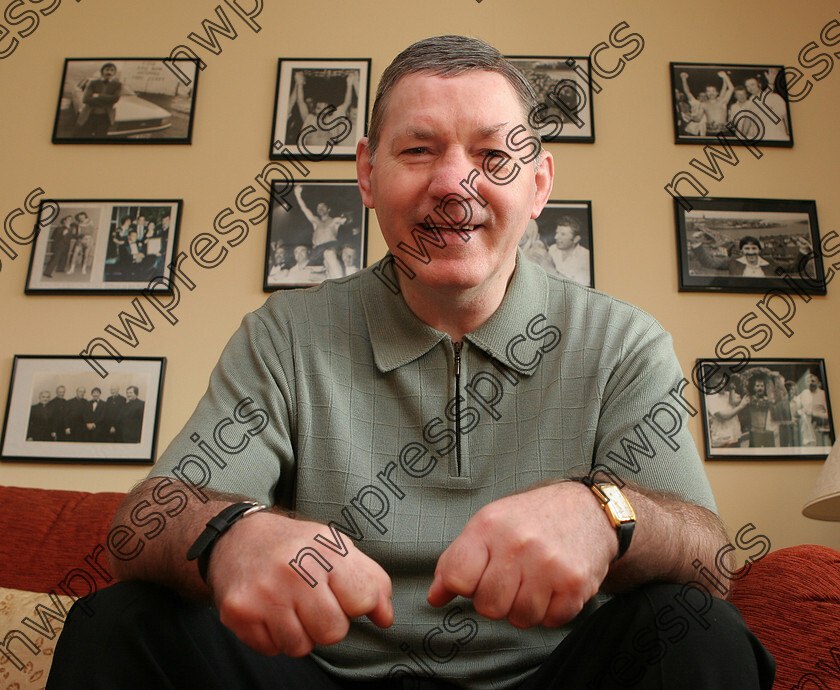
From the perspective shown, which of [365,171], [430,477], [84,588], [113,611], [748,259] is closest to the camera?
[113,611]

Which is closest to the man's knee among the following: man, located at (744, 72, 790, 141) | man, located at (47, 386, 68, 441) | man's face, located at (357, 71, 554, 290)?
man's face, located at (357, 71, 554, 290)

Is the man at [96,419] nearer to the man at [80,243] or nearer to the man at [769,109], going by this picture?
the man at [80,243]

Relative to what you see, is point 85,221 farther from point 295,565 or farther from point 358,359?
point 295,565

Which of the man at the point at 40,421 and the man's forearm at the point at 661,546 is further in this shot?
the man at the point at 40,421

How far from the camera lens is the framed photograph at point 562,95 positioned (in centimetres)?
210

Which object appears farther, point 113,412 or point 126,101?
point 126,101

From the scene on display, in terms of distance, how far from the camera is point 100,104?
2182 millimetres

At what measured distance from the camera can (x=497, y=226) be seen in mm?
1067

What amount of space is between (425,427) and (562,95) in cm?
146

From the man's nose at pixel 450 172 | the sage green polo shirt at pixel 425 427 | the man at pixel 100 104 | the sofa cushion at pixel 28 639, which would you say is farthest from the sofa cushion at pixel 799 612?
the man at pixel 100 104

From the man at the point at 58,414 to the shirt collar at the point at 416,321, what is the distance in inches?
47.4

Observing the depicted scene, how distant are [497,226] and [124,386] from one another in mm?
1310

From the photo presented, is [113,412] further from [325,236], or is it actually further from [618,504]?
[618,504]

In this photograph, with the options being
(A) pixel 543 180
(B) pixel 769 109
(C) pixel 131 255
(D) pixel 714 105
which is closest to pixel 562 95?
(D) pixel 714 105
